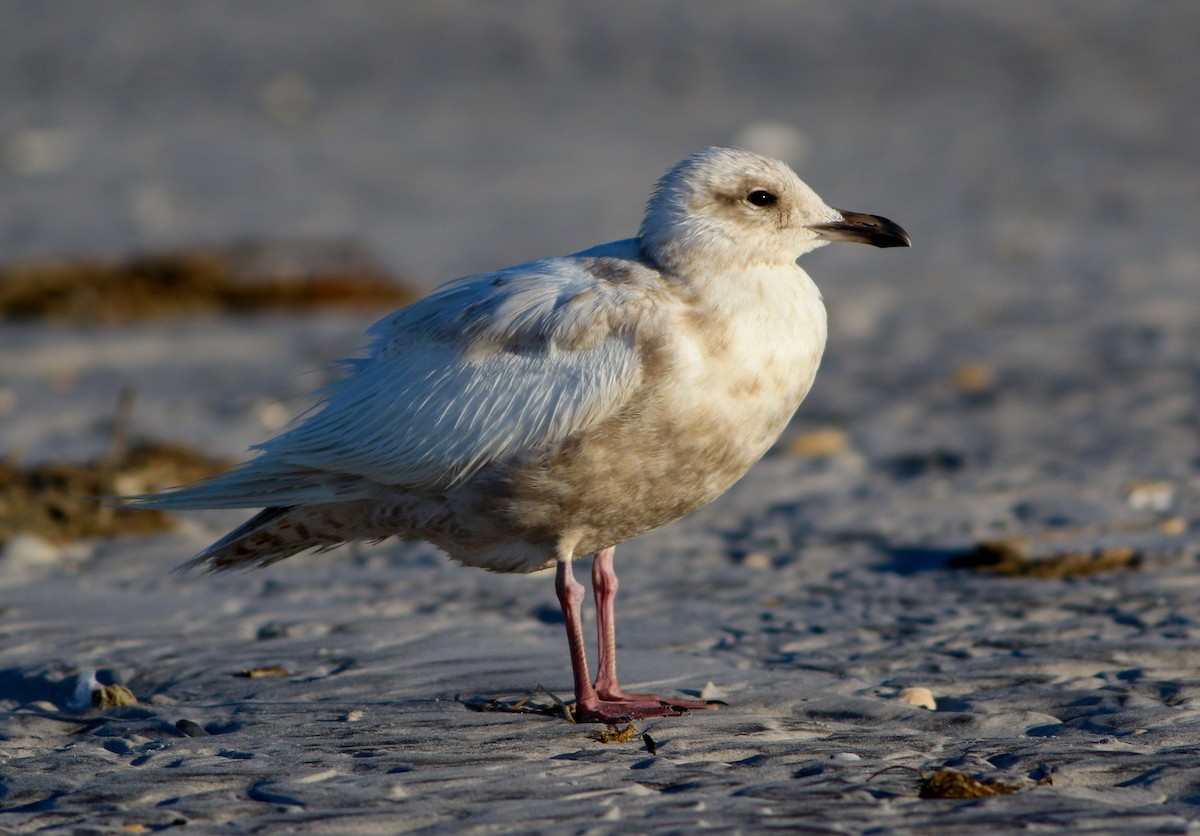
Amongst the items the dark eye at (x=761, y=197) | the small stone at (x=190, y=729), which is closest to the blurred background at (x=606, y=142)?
the small stone at (x=190, y=729)

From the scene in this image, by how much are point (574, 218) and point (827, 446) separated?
6.05 metres

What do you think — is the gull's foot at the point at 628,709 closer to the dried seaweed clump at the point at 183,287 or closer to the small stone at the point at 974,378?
the small stone at the point at 974,378

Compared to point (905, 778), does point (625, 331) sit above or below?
above

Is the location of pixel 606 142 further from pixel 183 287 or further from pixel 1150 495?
pixel 1150 495

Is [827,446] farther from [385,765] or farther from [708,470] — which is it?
[385,765]

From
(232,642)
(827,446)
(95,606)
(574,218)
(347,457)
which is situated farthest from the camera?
(574,218)

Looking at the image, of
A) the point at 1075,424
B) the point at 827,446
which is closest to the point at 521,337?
the point at 827,446

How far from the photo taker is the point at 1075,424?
28.3 feet

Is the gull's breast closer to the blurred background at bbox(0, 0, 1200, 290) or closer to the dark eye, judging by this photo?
the dark eye

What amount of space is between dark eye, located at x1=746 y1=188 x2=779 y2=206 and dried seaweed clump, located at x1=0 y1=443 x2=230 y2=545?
3373 millimetres

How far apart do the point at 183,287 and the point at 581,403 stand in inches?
324

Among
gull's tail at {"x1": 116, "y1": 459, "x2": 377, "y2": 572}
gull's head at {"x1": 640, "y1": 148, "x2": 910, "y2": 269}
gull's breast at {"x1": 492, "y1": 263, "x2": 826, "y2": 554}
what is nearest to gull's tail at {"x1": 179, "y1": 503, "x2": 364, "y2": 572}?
gull's tail at {"x1": 116, "y1": 459, "x2": 377, "y2": 572}

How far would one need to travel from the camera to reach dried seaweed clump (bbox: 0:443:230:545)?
689cm

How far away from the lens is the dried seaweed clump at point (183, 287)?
1159cm
